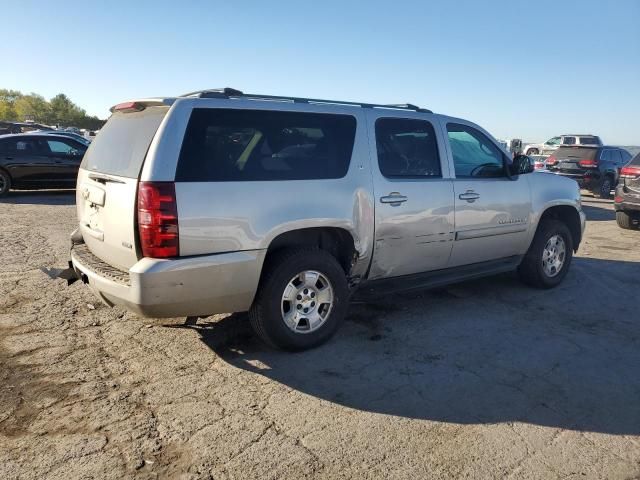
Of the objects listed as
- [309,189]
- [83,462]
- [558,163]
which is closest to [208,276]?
[309,189]

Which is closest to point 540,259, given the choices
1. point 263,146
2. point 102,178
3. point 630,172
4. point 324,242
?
point 324,242

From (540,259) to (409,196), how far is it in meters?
2.29

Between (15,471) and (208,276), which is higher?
(208,276)

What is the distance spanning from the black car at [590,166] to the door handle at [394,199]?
14069mm

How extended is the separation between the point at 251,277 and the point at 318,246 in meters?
0.82

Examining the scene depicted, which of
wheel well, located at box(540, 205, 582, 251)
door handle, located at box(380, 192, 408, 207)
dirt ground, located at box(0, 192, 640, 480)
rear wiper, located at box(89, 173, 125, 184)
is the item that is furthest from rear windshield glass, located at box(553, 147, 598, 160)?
rear wiper, located at box(89, 173, 125, 184)

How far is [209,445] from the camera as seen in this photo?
300cm

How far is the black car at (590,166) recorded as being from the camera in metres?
16.8

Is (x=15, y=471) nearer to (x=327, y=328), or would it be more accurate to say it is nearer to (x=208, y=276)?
(x=208, y=276)

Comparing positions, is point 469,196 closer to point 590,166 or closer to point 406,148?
point 406,148

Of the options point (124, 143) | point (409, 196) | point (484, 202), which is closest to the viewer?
point (124, 143)

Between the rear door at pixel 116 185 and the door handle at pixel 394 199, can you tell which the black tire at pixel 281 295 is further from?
the rear door at pixel 116 185

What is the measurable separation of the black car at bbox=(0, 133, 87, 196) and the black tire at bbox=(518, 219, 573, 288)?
1150 cm

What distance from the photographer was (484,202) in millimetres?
5410
